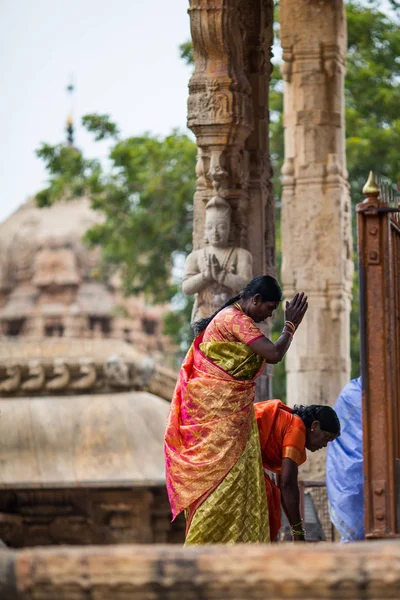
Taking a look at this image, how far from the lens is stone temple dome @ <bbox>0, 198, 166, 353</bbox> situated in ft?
168

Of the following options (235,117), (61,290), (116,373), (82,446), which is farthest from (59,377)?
(61,290)

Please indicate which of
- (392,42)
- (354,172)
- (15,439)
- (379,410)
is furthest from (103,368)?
(379,410)

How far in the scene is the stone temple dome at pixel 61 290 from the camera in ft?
168

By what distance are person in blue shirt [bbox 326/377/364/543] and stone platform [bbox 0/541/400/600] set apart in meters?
4.44

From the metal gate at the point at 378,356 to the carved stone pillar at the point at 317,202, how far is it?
7353mm

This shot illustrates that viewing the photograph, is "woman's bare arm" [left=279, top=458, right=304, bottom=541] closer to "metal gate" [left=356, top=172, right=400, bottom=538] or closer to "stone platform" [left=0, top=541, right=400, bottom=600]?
"metal gate" [left=356, top=172, right=400, bottom=538]

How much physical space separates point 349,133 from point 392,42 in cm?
190

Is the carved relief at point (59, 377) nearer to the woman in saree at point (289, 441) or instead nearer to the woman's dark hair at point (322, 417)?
the woman in saree at point (289, 441)

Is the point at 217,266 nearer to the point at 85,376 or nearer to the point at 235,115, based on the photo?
the point at 235,115

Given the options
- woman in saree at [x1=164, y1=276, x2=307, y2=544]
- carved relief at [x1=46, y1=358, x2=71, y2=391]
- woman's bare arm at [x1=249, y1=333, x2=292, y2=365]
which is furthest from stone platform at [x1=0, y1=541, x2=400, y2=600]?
carved relief at [x1=46, y1=358, x2=71, y2=391]

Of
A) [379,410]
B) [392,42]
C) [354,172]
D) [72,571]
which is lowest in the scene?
[72,571]

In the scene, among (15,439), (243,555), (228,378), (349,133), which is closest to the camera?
(243,555)

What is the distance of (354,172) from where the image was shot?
21.3 m

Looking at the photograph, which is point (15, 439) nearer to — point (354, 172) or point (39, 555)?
point (354, 172)
